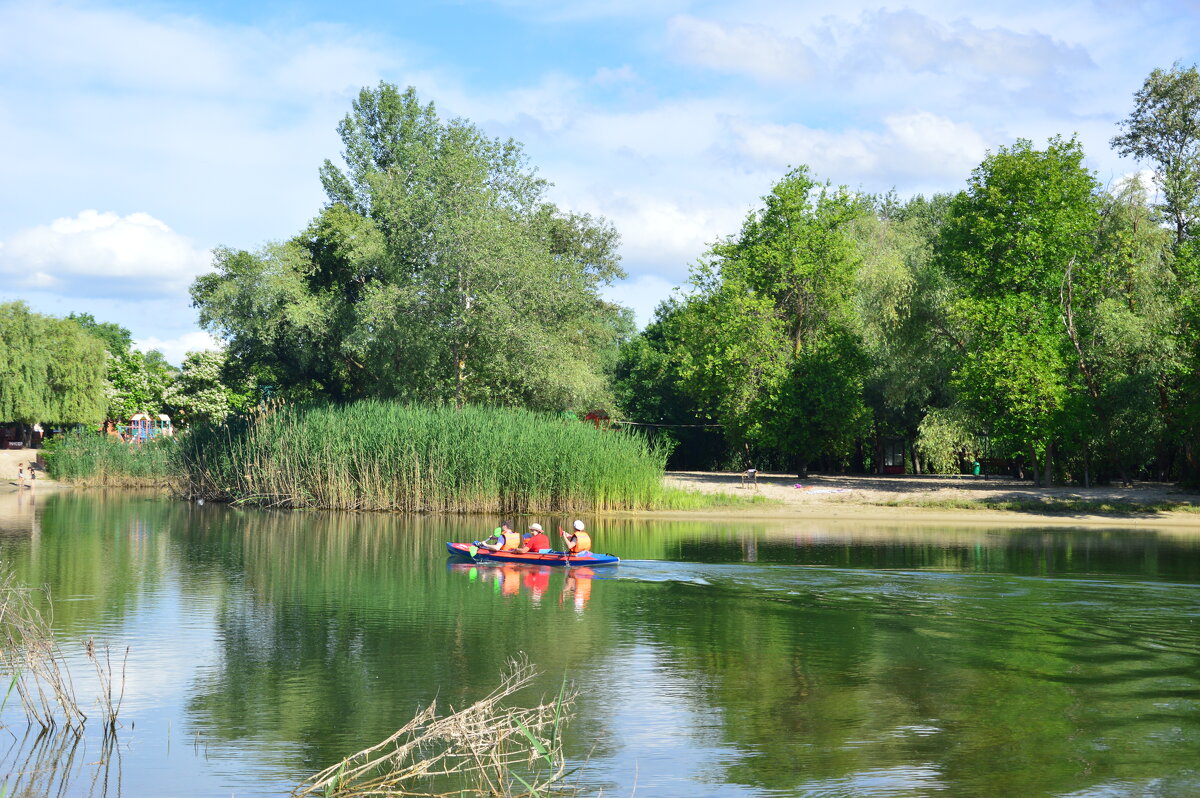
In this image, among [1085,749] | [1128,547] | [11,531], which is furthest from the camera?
[11,531]

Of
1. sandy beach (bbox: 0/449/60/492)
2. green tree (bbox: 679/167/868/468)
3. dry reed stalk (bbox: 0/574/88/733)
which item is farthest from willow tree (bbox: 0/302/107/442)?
dry reed stalk (bbox: 0/574/88/733)

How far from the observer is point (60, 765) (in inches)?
436

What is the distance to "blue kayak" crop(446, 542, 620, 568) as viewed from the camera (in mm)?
25328

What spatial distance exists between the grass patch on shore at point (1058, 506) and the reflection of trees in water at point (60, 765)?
33338 millimetres

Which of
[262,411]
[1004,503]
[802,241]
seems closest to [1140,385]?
[1004,503]

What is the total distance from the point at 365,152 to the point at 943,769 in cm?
4627

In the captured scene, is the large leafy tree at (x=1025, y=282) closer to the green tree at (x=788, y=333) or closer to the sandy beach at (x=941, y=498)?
the sandy beach at (x=941, y=498)

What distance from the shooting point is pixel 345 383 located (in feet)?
167

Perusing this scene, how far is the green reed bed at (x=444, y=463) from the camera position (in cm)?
3747

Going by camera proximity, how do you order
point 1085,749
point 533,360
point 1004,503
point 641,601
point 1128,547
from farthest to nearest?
1. point 533,360
2. point 1004,503
3. point 1128,547
4. point 641,601
5. point 1085,749

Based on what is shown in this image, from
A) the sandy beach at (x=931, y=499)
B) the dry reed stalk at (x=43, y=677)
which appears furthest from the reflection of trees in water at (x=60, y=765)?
the sandy beach at (x=931, y=499)

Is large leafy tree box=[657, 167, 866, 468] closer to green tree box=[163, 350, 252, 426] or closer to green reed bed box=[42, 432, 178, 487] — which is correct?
green reed bed box=[42, 432, 178, 487]

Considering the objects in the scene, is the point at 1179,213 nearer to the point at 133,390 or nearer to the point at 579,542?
the point at 579,542

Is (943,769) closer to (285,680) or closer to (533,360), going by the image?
(285,680)
